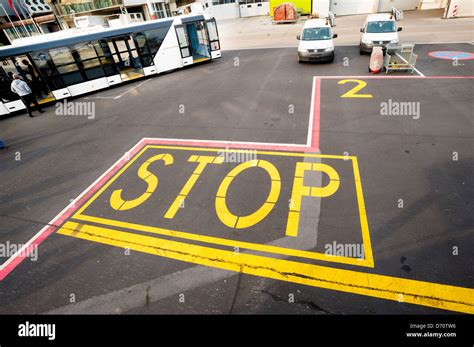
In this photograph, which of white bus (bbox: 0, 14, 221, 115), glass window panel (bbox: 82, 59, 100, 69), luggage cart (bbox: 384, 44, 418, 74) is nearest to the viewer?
luggage cart (bbox: 384, 44, 418, 74)

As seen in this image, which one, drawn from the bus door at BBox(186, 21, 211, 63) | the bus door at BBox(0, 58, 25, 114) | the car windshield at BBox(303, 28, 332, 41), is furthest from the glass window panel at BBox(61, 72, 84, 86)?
the car windshield at BBox(303, 28, 332, 41)

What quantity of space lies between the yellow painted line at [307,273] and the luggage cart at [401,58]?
11.8 meters

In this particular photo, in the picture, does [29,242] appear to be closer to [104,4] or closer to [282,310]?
[282,310]

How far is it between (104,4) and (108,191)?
4152 centimetres

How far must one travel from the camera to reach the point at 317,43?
46.0 ft

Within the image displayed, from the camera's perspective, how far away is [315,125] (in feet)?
28.8

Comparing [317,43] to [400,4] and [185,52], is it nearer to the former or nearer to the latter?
[185,52]

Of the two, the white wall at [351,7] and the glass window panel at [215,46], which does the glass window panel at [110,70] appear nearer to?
the glass window panel at [215,46]

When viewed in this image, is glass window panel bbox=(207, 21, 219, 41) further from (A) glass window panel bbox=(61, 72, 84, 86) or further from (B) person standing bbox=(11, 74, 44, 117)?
(B) person standing bbox=(11, 74, 44, 117)

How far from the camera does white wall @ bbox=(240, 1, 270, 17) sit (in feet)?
122

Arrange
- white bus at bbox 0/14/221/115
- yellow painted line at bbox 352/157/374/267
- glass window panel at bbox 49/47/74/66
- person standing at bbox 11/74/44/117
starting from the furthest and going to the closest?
A: 1. glass window panel at bbox 49/47/74/66
2. white bus at bbox 0/14/221/115
3. person standing at bbox 11/74/44/117
4. yellow painted line at bbox 352/157/374/267

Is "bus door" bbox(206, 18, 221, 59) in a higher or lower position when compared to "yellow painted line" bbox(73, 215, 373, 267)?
higher

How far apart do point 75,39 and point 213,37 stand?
339 inches

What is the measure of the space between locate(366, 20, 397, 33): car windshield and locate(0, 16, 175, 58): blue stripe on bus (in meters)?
12.3
